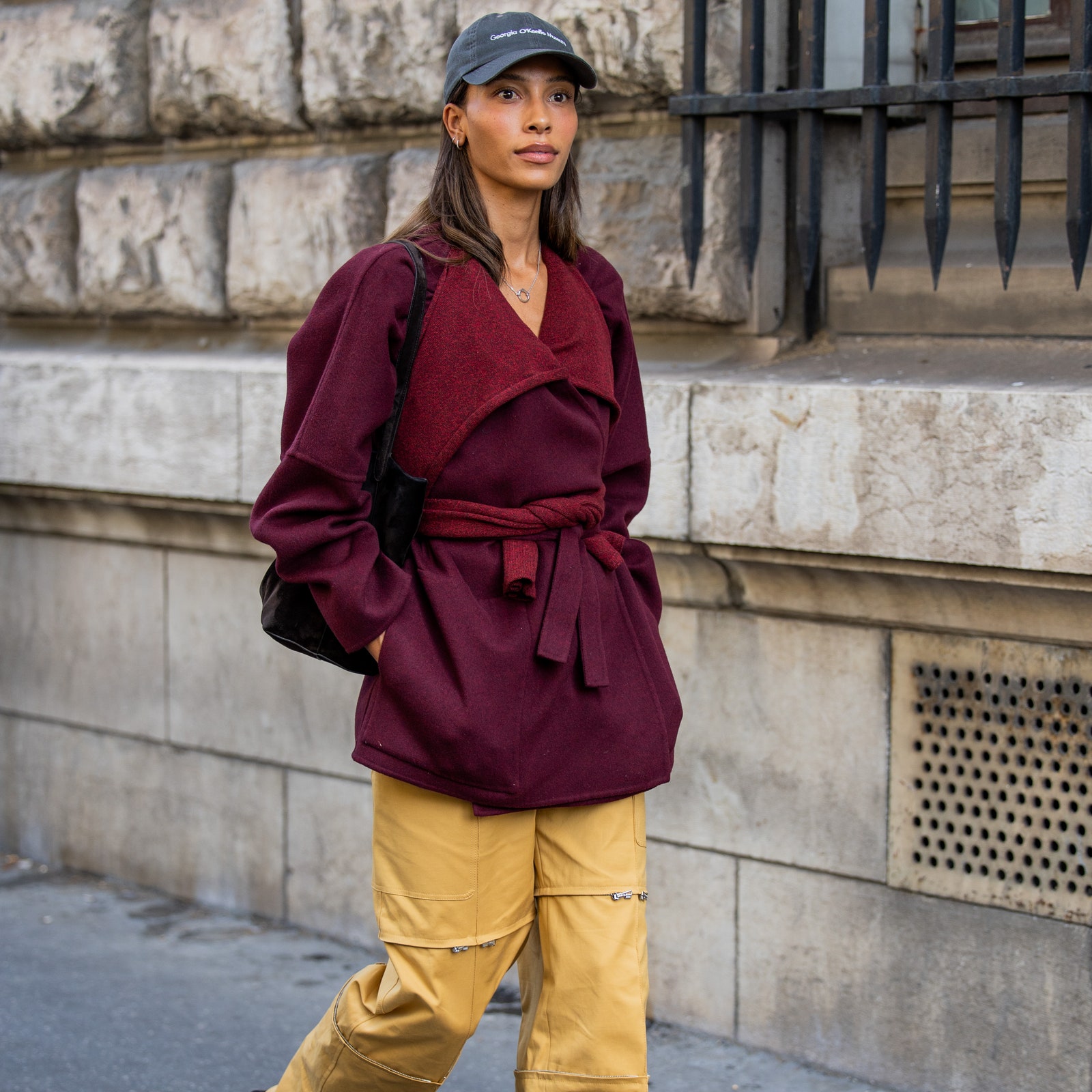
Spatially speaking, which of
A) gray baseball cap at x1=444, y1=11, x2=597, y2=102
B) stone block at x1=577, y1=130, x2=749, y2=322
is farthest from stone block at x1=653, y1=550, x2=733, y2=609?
gray baseball cap at x1=444, y1=11, x2=597, y2=102

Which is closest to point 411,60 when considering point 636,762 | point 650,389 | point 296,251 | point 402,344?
point 296,251

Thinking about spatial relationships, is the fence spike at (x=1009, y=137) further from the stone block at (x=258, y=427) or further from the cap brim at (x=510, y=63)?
the stone block at (x=258, y=427)

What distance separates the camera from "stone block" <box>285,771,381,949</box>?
15.8ft

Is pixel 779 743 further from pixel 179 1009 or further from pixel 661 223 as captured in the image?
pixel 179 1009

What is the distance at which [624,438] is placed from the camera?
10.1 feet

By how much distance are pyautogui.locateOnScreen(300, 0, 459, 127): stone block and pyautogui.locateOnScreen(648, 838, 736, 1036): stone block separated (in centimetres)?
196

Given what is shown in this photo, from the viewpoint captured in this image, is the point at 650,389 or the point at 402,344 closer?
the point at 402,344

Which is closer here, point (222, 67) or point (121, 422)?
point (222, 67)

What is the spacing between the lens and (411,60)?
458 cm

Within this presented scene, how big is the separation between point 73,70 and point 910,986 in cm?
368

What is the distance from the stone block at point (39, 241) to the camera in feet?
18.1

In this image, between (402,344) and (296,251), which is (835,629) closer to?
(402,344)

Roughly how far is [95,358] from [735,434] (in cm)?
232

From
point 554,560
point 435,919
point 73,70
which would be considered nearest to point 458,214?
point 554,560
